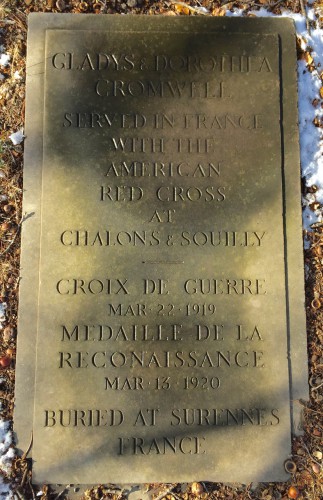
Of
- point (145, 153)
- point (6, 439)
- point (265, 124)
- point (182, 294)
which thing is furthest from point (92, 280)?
point (265, 124)

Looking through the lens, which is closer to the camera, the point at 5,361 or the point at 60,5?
the point at 5,361

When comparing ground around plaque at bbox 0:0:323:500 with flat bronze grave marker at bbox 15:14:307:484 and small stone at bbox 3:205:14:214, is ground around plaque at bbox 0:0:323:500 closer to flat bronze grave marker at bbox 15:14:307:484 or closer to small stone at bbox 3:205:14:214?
small stone at bbox 3:205:14:214

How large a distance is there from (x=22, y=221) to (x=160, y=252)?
1.08 metres

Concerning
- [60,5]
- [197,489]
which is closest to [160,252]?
[197,489]

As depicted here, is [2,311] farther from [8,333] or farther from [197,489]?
[197,489]

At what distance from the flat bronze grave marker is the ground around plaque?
113 millimetres

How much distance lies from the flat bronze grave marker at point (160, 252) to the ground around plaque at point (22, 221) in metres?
0.11

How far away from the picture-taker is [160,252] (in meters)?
3.46

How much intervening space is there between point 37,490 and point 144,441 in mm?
852

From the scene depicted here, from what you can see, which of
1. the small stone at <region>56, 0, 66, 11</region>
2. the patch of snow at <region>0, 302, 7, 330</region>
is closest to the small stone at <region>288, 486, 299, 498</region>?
the patch of snow at <region>0, 302, 7, 330</region>

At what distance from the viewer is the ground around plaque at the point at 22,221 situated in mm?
3346

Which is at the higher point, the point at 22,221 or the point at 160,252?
the point at 22,221

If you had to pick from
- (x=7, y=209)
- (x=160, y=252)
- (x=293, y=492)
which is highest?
(x=7, y=209)

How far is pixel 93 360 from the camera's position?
3.37 meters
